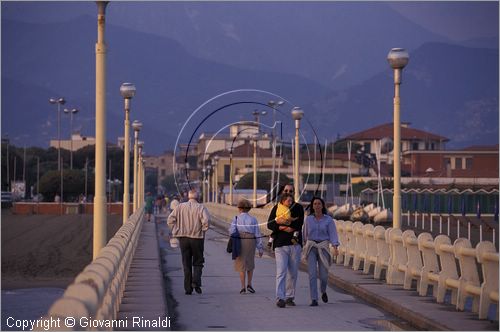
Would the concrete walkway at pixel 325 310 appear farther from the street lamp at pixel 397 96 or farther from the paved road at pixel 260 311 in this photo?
the street lamp at pixel 397 96

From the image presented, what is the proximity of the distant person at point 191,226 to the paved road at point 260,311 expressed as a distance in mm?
746

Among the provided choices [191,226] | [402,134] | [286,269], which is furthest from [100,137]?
[402,134]

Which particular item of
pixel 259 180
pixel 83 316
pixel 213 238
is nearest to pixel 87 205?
pixel 259 180

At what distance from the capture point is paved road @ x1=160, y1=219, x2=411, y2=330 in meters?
14.9

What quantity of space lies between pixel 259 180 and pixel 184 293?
275 feet

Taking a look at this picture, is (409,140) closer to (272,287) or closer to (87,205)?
(87,205)

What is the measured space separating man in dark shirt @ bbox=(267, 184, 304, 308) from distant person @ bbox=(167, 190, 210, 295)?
5.43 ft

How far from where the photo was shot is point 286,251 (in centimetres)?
1692

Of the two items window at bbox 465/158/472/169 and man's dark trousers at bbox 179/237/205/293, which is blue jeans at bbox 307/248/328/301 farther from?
window at bbox 465/158/472/169

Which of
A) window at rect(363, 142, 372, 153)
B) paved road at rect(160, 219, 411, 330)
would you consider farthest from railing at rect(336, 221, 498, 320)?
window at rect(363, 142, 372, 153)

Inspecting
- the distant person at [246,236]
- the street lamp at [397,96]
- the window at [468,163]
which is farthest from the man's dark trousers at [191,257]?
the window at [468,163]

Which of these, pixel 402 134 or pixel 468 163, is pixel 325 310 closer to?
pixel 468 163

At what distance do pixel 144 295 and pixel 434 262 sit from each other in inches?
188

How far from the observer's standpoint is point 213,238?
44.5m
